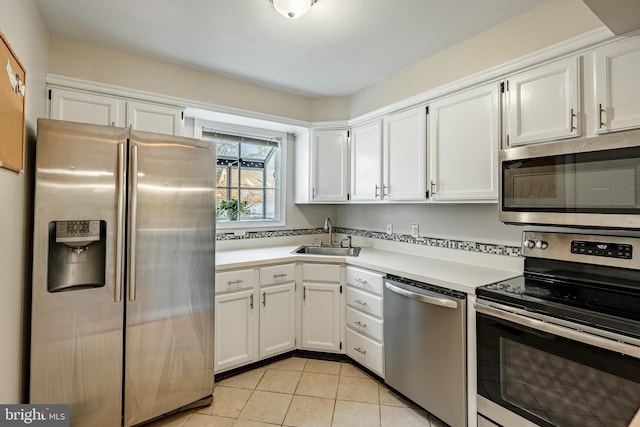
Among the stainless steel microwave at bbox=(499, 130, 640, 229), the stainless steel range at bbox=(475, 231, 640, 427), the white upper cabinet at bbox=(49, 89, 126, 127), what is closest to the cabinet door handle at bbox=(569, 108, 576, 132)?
the stainless steel microwave at bbox=(499, 130, 640, 229)

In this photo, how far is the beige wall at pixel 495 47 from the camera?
5.47 feet

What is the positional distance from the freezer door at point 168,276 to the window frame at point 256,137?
0.94m

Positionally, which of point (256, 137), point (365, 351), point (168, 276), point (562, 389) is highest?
point (256, 137)

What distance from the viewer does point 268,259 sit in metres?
2.51

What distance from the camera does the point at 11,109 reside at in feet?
4.29

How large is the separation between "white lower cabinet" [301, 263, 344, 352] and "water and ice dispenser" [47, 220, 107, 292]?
4.81ft

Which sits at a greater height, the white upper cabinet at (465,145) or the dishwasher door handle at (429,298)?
the white upper cabinet at (465,145)

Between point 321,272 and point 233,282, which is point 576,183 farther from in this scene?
point 233,282

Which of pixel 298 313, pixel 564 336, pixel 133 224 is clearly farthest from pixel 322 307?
pixel 564 336

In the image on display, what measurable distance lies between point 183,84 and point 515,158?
2448mm

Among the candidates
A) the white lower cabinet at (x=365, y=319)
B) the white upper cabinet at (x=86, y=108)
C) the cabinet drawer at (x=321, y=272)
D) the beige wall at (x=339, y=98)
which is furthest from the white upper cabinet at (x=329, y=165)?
the white upper cabinet at (x=86, y=108)

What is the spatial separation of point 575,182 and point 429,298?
3.10ft

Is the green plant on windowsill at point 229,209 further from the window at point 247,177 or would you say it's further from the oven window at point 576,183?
the oven window at point 576,183

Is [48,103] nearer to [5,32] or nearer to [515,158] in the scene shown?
[5,32]
